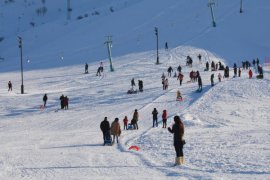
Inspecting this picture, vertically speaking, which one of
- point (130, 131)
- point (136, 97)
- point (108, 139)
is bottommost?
point (108, 139)

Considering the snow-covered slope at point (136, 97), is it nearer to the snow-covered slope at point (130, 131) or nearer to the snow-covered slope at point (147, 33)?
the snow-covered slope at point (130, 131)

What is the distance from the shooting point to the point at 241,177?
39.0ft

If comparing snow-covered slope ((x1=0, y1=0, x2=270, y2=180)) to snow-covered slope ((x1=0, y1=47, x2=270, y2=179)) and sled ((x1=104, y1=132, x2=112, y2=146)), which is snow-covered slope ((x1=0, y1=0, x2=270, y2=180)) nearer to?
snow-covered slope ((x1=0, y1=47, x2=270, y2=179))

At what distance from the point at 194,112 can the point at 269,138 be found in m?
10.0

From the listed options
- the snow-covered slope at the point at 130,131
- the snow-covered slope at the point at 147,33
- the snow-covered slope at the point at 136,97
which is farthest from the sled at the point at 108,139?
the snow-covered slope at the point at 147,33

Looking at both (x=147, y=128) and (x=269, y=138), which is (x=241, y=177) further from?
(x=147, y=128)

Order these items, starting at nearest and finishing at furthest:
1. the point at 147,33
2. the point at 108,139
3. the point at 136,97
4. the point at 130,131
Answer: the point at 108,139
the point at 130,131
the point at 136,97
the point at 147,33

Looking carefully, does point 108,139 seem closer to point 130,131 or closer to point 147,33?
point 130,131

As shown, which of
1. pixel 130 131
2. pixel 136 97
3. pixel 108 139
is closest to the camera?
pixel 108 139

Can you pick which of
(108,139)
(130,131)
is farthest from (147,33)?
(108,139)

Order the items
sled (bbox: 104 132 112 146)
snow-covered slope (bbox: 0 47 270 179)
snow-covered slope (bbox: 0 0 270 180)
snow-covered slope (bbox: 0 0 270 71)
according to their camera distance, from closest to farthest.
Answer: snow-covered slope (bbox: 0 47 270 179), snow-covered slope (bbox: 0 0 270 180), sled (bbox: 104 132 112 146), snow-covered slope (bbox: 0 0 270 71)

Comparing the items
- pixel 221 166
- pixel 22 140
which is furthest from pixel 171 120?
pixel 221 166

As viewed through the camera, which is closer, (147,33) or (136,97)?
(136,97)

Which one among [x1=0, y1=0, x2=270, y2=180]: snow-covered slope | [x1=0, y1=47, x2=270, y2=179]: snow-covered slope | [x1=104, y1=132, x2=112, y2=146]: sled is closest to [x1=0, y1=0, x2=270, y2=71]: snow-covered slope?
[x1=0, y1=0, x2=270, y2=180]: snow-covered slope
